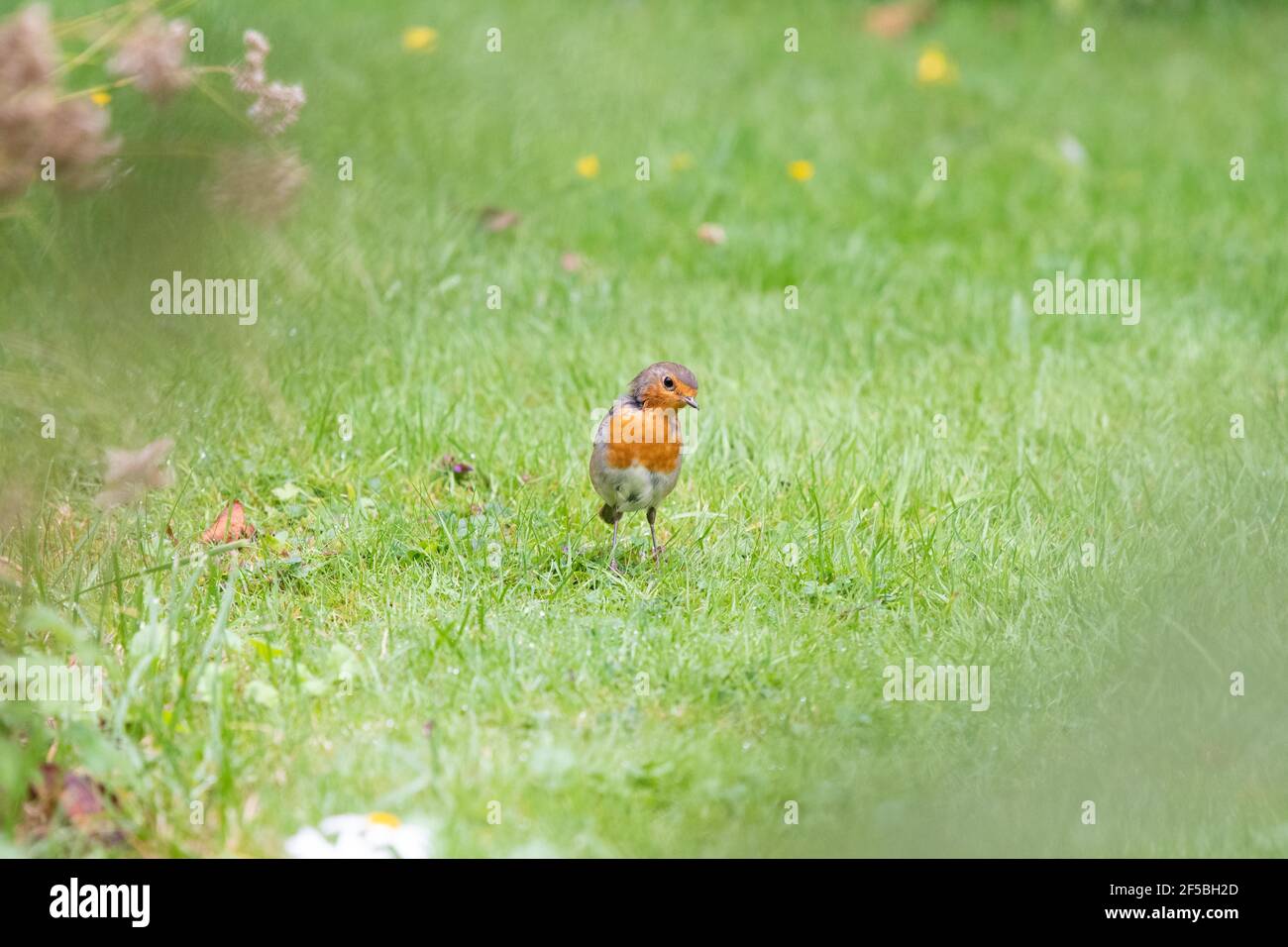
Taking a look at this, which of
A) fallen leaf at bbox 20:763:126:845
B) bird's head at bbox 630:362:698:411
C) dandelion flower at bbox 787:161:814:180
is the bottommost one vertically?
fallen leaf at bbox 20:763:126:845

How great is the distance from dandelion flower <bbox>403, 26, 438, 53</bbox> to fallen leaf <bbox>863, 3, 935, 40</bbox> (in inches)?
128

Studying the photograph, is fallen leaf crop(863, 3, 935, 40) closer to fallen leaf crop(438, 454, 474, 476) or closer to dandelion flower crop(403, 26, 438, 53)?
dandelion flower crop(403, 26, 438, 53)

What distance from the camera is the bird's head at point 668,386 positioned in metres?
4.58

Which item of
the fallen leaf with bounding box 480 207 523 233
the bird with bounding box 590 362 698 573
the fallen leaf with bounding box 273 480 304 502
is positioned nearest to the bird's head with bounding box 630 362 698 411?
the bird with bounding box 590 362 698 573

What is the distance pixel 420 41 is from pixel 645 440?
4.73 m

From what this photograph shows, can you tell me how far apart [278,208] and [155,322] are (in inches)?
21.2

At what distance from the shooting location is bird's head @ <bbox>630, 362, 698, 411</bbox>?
4582 millimetres

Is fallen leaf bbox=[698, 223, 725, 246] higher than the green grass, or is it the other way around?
fallen leaf bbox=[698, 223, 725, 246]

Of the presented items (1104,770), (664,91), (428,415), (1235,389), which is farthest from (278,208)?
Answer: (664,91)

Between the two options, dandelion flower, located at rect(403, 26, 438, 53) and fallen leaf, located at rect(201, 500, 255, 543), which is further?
dandelion flower, located at rect(403, 26, 438, 53)

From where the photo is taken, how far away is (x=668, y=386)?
461 centimetres

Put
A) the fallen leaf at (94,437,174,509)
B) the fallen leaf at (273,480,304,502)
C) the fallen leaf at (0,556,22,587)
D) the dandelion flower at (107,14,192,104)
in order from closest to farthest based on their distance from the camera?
the dandelion flower at (107,14,192,104), the fallen leaf at (0,556,22,587), the fallen leaf at (94,437,174,509), the fallen leaf at (273,480,304,502)

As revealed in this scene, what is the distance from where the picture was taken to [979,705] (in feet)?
13.0

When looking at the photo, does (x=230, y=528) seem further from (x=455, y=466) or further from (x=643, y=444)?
(x=643, y=444)
